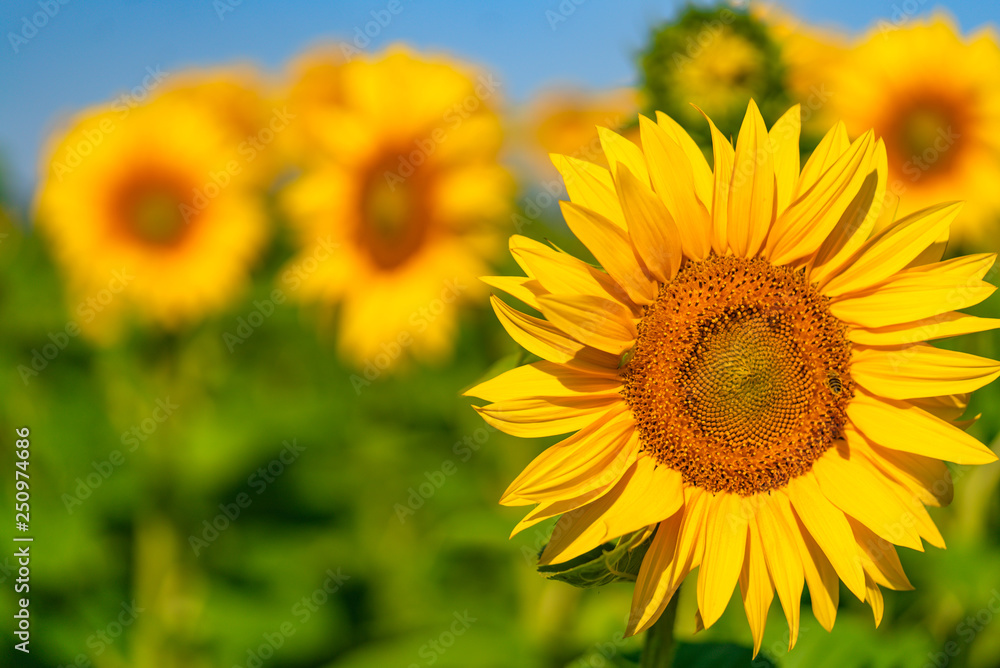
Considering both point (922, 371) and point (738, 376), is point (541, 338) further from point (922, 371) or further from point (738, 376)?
point (922, 371)

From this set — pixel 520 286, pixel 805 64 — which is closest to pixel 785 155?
pixel 520 286

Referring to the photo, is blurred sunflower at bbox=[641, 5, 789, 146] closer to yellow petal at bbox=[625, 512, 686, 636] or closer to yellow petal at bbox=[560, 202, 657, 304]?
yellow petal at bbox=[560, 202, 657, 304]

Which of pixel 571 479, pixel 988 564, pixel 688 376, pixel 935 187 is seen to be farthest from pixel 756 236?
pixel 935 187

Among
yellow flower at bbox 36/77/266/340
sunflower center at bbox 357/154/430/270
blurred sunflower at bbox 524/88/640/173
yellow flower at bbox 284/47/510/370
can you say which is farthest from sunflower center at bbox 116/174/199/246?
blurred sunflower at bbox 524/88/640/173

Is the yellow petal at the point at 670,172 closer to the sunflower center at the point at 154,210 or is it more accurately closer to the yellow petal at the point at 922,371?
the yellow petal at the point at 922,371

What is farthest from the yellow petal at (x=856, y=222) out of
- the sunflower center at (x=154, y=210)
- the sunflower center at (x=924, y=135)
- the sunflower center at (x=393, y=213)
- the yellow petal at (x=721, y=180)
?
the sunflower center at (x=154, y=210)

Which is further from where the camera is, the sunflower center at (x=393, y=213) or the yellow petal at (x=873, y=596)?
the sunflower center at (x=393, y=213)

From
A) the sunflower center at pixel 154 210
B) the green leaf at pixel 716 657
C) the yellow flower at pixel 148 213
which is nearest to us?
the green leaf at pixel 716 657
